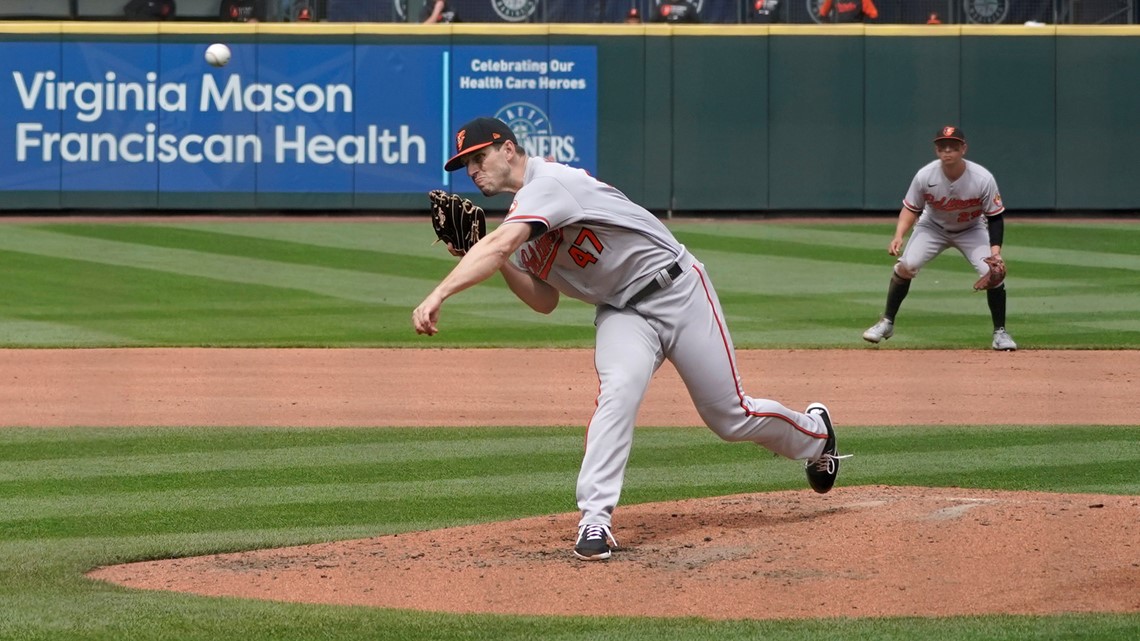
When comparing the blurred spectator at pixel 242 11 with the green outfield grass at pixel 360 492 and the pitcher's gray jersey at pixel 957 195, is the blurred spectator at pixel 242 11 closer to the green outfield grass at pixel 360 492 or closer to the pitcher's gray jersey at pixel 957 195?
the pitcher's gray jersey at pixel 957 195

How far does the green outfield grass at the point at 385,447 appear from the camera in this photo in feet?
16.5

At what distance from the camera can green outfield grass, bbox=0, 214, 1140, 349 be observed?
14.1 m

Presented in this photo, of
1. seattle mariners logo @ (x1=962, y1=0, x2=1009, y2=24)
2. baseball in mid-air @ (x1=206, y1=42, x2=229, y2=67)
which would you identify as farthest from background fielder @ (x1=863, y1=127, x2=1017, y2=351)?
baseball in mid-air @ (x1=206, y1=42, x2=229, y2=67)

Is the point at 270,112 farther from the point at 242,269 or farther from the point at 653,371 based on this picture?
the point at 653,371

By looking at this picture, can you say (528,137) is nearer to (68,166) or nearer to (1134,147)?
(68,166)

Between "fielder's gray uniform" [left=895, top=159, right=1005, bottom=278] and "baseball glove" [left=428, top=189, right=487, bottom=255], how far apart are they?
733 centimetres

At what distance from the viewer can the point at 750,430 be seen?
20.9 feet

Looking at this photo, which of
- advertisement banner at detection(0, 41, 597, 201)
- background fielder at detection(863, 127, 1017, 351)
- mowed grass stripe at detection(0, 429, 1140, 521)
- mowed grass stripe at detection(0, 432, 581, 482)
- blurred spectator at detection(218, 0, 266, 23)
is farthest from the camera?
blurred spectator at detection(218, 0, 266, 23)

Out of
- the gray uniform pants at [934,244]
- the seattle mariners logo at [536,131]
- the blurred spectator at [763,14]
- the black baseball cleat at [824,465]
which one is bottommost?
the black baseball cleat at [824,465]

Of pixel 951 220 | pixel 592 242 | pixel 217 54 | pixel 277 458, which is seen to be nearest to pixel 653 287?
pixel 592 242

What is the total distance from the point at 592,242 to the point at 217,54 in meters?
17.4

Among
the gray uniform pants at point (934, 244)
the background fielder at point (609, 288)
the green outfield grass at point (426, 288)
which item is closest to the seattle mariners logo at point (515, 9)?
the green outfield grass at point (426, 288)

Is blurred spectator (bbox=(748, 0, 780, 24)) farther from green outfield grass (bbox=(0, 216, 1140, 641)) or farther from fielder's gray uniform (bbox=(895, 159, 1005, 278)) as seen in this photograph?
fielder's gray uniform (bbox=(895, 159, 1005, 278))

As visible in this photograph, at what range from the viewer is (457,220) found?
5965 millimetres
